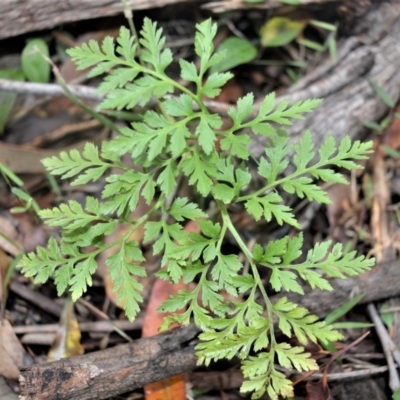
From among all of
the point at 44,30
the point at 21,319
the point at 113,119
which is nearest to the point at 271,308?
the point at 21,319

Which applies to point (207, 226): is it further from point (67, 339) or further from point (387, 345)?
point (387, 345)

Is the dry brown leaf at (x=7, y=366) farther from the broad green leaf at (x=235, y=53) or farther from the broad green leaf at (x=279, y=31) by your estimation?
the broad green leaf at (x=279, y=31)

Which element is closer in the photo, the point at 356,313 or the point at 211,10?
the point at 356,313

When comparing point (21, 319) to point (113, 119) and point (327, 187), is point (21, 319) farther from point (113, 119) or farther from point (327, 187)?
point (327, 187)

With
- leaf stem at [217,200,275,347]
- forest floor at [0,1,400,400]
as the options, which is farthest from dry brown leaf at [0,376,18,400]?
leaf stem at [217,200,275,347]

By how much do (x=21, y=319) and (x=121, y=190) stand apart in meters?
1.09

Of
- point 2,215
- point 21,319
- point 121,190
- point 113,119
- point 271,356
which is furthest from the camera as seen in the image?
point 113,119

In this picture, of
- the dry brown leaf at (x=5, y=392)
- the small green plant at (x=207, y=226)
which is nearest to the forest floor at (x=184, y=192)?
the dry brown leaf at (x=5, y=392)

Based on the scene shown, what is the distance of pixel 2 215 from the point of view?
3.21m

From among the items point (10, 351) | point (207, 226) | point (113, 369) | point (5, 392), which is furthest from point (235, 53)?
point (5, 392)

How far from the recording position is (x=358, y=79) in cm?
333

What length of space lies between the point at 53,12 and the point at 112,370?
2056 mm

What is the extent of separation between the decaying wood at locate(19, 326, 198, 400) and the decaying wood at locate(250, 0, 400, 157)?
145 centimetres

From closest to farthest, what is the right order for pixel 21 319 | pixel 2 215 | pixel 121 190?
pixel 121 190 < pixel 21 319 < pixel 2 215
